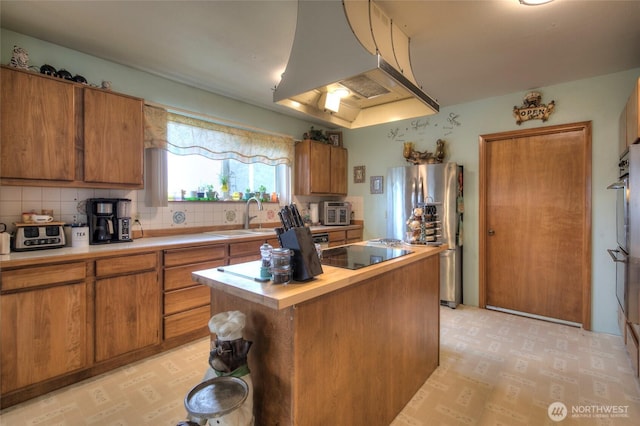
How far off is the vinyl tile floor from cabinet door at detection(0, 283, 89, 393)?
7.6 inches

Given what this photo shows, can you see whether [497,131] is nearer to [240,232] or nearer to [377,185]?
[377,185]

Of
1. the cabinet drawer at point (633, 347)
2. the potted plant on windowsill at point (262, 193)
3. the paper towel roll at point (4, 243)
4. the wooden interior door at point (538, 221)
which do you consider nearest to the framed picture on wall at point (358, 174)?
the potted plant on windowsill at point (262, 193)

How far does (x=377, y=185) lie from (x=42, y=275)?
12.2 feet

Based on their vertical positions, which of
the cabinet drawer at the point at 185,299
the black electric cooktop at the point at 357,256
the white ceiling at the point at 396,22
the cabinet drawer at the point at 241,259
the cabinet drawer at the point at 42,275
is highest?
the white ceiling at the point at 396,22

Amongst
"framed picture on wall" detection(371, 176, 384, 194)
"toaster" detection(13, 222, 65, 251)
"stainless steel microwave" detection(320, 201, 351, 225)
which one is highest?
"framed picture on wall" detection(371, 176, 384, 194)

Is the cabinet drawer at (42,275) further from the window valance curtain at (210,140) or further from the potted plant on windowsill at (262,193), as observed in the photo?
the potted plant on windowsill at (262,193)

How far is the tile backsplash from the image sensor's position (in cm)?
224

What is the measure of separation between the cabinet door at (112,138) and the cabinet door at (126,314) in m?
0.82

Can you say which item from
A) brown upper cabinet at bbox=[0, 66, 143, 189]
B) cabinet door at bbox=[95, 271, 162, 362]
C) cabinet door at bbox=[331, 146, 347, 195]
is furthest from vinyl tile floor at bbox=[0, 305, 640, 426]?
cabinet door at bbox=[331, 146, 347, 195]

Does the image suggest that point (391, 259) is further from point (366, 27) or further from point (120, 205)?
point (120, 205)

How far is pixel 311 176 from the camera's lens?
421 centimetres

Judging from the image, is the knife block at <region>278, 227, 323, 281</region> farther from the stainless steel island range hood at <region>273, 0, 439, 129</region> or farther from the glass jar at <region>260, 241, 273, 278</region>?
the stainless steel island range hood at <region>273, 0, 439, 129</region>

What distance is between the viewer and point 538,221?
330cm

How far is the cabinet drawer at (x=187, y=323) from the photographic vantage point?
2.55 metres
